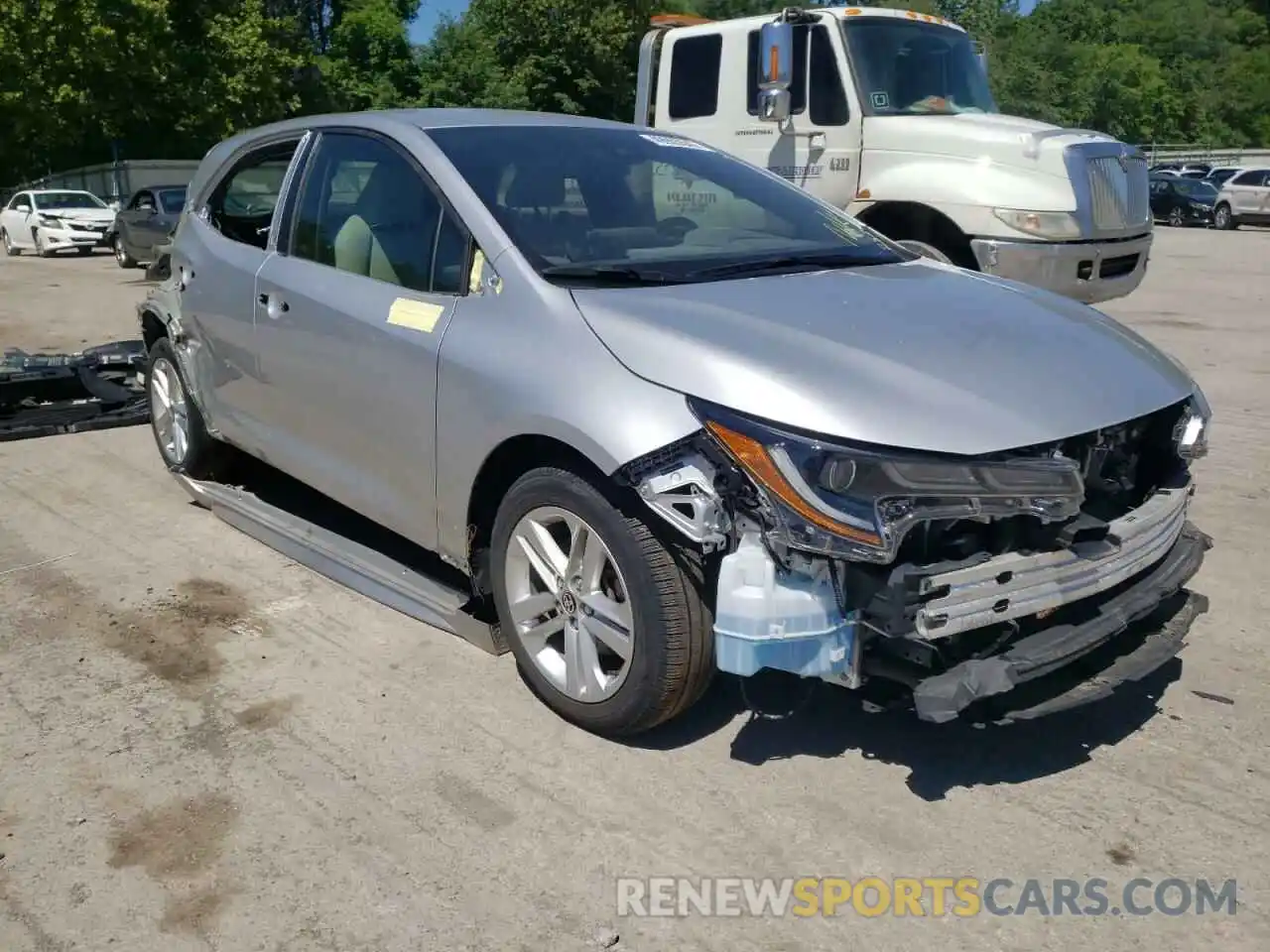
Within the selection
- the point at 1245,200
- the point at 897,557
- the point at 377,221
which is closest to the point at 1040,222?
the point at 377,221

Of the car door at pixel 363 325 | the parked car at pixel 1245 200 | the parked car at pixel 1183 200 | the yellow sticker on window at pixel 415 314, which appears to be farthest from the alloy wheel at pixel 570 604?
the parked car at pixel 1183 200

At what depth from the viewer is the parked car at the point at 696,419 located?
284 centimetres

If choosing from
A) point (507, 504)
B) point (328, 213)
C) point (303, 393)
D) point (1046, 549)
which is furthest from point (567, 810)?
point (328, 213)

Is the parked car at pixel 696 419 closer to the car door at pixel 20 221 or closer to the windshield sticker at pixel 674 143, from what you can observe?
the windshield sticker at pixel 674 143

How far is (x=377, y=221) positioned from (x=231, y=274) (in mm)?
1059

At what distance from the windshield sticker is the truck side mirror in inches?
149

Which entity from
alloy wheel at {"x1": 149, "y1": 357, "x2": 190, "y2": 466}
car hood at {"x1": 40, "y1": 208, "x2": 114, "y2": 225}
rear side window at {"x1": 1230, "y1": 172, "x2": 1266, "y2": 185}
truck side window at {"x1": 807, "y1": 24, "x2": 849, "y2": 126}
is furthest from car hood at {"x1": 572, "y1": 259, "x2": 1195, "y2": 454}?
rear side window at {"x1": 1230, "y1": 172, "x2": 1266, "y2": 185}

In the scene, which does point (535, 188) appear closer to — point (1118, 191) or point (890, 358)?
point (890, 358)

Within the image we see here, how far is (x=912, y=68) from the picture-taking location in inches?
338

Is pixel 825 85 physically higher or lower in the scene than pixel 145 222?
higher

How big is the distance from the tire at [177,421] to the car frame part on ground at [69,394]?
1.37 m

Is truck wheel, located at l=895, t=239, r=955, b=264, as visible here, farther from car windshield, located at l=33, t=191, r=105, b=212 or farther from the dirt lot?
car windshield, located at l=33, t=191, r=105, b=212

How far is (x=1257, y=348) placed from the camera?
32.5ft

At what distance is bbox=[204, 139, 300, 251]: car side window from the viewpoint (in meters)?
4.86
